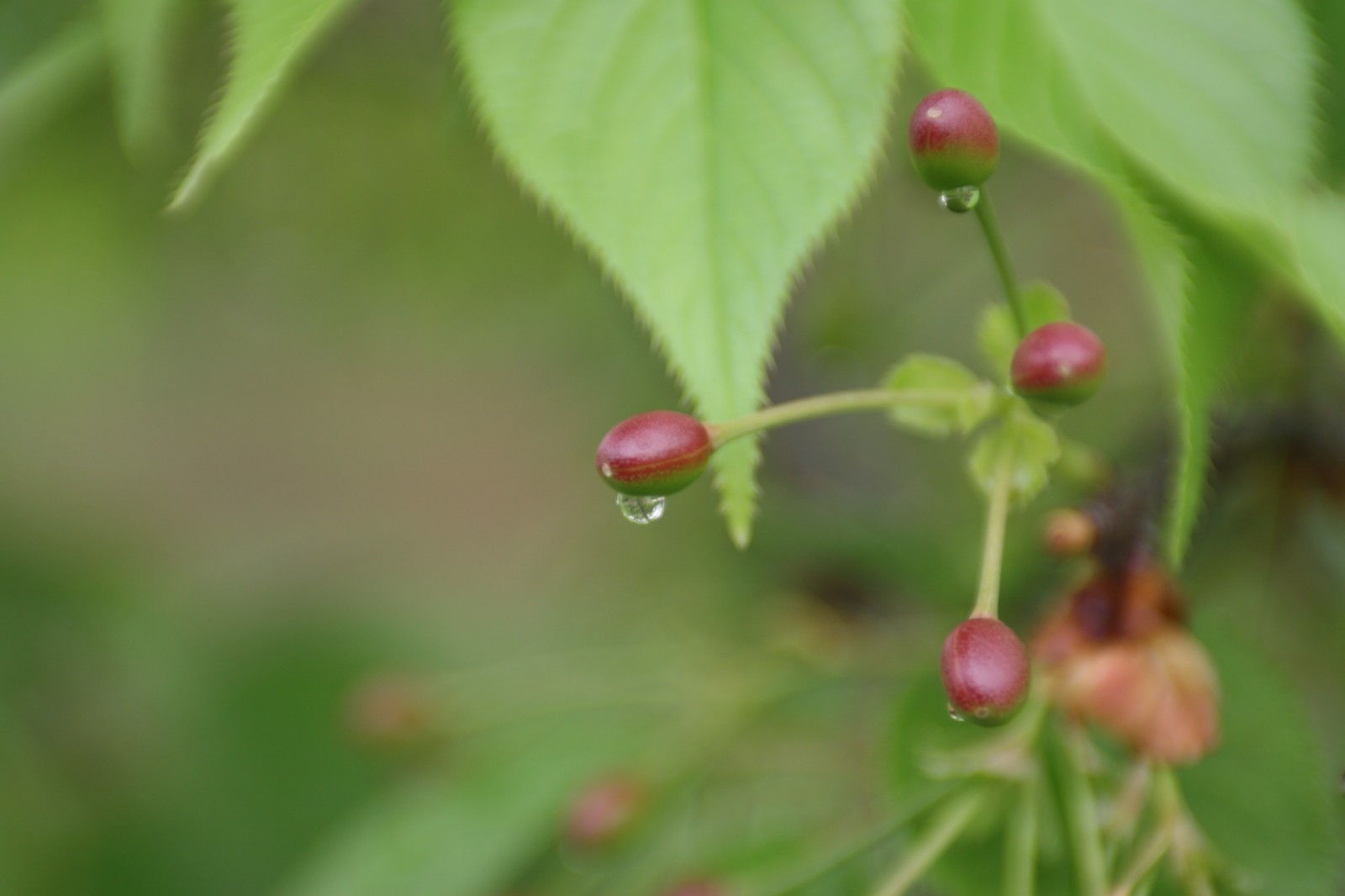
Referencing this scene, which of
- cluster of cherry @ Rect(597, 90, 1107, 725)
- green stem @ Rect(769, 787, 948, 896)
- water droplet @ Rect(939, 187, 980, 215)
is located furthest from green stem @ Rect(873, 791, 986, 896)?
water droplet @ Rect(939, 187, 980, 215)

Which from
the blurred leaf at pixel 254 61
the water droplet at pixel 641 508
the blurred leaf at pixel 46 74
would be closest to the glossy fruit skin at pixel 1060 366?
the water droplet at pixel 641 508

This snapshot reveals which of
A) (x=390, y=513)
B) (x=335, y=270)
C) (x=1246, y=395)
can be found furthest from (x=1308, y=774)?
(x=390, y=513)

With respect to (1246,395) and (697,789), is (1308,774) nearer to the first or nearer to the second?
(1246,395)

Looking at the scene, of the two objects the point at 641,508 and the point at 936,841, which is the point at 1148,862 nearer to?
the point at 936,841

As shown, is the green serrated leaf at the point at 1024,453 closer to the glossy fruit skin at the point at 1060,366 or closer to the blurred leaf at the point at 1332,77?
the glossy fruit skin at the point at 1060,366

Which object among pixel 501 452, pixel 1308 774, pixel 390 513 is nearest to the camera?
pixel 1308 774
